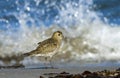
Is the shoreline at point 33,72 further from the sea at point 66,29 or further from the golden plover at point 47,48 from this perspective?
the golden plover at point 47,48

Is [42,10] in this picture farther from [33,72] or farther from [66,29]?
[33,72]

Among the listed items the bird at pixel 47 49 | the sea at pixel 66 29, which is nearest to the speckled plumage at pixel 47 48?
the bird at pixel 47 49

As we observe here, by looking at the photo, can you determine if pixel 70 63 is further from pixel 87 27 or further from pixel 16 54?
pixel 87 27

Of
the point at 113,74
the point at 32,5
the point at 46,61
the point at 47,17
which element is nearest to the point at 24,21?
the point at 47,17

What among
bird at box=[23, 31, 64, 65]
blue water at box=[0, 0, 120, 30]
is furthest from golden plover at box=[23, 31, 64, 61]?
blue water at box=[0, 0, 120, 30]

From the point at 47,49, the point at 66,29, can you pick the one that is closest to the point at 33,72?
the point at 47,49

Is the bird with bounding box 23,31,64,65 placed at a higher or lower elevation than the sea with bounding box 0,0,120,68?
lower

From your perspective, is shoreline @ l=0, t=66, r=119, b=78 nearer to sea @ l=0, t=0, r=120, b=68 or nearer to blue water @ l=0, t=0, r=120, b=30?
sea @ l=0, t=0, r=120, b=68

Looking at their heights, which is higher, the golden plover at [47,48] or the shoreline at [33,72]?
the golden plover at [47,48]
